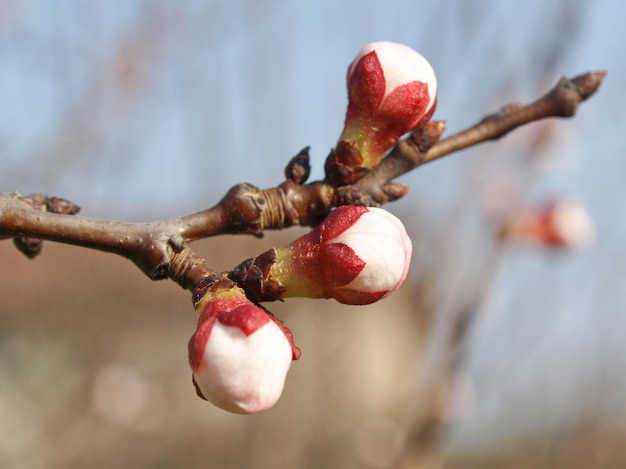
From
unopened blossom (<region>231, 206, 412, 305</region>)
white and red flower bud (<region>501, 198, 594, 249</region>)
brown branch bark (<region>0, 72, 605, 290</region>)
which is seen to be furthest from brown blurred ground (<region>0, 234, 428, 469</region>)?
unopened blossom (<region>231, 206, 412, 305</region>)

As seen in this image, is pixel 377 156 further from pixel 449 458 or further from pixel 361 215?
pixel 449 458

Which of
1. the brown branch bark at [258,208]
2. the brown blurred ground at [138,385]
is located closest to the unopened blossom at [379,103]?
the brown branch bark at [258,208]

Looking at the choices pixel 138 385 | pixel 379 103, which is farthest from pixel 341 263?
pixel 138 385

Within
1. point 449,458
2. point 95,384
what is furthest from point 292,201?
point 449,458

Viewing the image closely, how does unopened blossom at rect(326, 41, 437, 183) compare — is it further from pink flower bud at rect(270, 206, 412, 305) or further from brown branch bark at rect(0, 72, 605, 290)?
pink flower bud at rect(270, 206, 412, 305)

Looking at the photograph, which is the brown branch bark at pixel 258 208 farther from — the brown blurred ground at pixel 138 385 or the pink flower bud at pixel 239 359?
the brown blurred ground at pixel 138 385

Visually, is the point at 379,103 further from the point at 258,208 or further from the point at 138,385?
the point at 138,385
